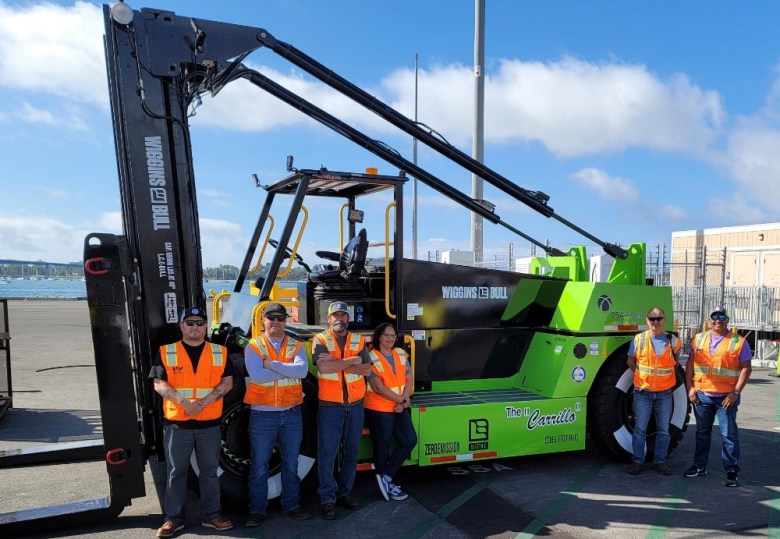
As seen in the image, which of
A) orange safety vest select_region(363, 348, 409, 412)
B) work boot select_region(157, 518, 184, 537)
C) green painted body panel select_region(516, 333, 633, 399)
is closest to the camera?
work boot select_region(157, 518, 184, 537)

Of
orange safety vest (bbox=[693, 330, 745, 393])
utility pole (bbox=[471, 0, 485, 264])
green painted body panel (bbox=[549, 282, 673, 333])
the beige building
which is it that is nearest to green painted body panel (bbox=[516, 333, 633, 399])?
green painted body panel (bbox=[549, 282, 673, 333])

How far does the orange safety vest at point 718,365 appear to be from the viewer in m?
5.97

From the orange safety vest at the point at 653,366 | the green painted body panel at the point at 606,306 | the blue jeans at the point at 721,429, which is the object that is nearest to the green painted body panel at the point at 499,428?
the orange safety vest at the point at 653,366

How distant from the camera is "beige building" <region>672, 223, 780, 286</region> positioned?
1773 cm

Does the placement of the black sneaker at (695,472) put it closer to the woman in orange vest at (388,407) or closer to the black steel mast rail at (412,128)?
the black steel mast rail at (412,128)

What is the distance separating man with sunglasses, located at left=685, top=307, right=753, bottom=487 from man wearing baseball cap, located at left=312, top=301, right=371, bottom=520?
3.31 m

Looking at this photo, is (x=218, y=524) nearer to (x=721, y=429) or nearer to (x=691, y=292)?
(x=721, y=429)

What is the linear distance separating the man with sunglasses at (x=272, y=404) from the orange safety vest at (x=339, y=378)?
194 millimetres

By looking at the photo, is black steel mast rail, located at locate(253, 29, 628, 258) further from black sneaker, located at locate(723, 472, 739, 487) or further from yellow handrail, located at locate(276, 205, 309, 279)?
black sneaker, located at locate(723, 472, 739, 487)

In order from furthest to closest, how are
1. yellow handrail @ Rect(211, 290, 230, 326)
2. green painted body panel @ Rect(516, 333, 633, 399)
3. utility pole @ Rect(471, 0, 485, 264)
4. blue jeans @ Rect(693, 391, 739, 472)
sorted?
utility pole @ Rect(471, 0, 485, 264) → yellow handrail @ Rect(211, 290, 230, 326) → green painted body panel @ Rect(516, 333, 633, 399) → blue jeans @ Rect(693, 391, 739, 472)

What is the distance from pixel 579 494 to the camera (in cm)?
559

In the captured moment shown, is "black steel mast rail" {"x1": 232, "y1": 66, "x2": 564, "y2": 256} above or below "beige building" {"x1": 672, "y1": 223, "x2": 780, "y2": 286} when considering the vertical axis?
above

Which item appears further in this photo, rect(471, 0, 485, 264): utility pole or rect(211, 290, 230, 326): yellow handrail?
rect(471, 0, 485, 264): utility pole

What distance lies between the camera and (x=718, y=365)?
602 cm
